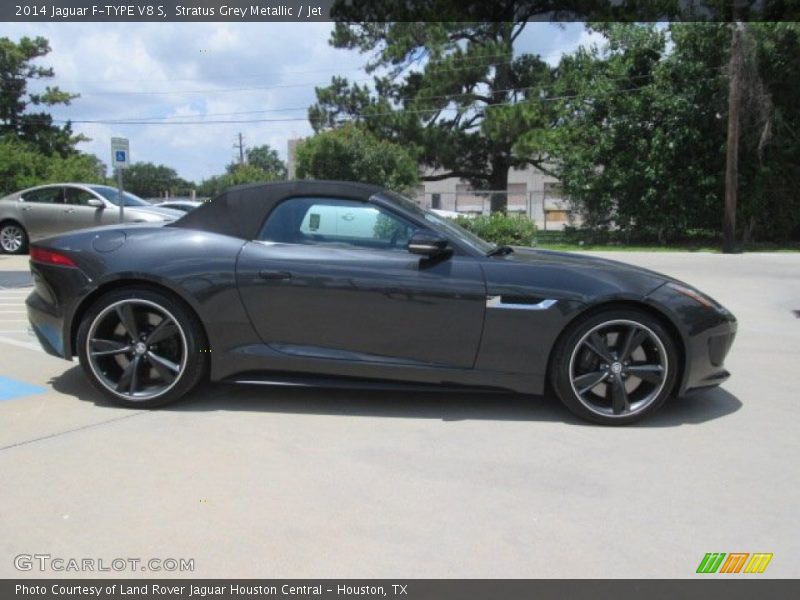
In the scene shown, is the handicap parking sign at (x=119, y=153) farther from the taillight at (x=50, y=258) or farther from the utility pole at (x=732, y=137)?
the utility pole at (x=732, y=137)

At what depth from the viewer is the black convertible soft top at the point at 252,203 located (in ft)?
14.5

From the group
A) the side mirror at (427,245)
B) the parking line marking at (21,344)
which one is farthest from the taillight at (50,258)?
the side mirror at (427,245)

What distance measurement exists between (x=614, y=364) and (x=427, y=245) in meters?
1.34

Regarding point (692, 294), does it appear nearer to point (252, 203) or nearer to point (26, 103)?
point (252, 203)

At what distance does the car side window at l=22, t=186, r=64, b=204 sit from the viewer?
47.0 feet

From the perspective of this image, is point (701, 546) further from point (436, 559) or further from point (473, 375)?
point (473, 375)

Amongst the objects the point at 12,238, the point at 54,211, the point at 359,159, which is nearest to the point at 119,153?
the point at 54,211

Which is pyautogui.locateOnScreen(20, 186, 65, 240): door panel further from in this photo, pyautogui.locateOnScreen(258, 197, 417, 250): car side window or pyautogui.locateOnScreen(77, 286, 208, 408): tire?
pyautogui.locateOnScreen(258, 197, 417, 250): car side window

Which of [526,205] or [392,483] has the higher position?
[526,205]

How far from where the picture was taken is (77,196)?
14.3 m

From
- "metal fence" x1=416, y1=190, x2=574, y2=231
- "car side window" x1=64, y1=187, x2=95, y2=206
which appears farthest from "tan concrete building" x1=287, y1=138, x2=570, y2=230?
"car side window" x1=64, y1=187, x2=95, y2=206

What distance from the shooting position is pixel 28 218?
47.0ft

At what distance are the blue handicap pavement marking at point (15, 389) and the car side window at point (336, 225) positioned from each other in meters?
1.97
